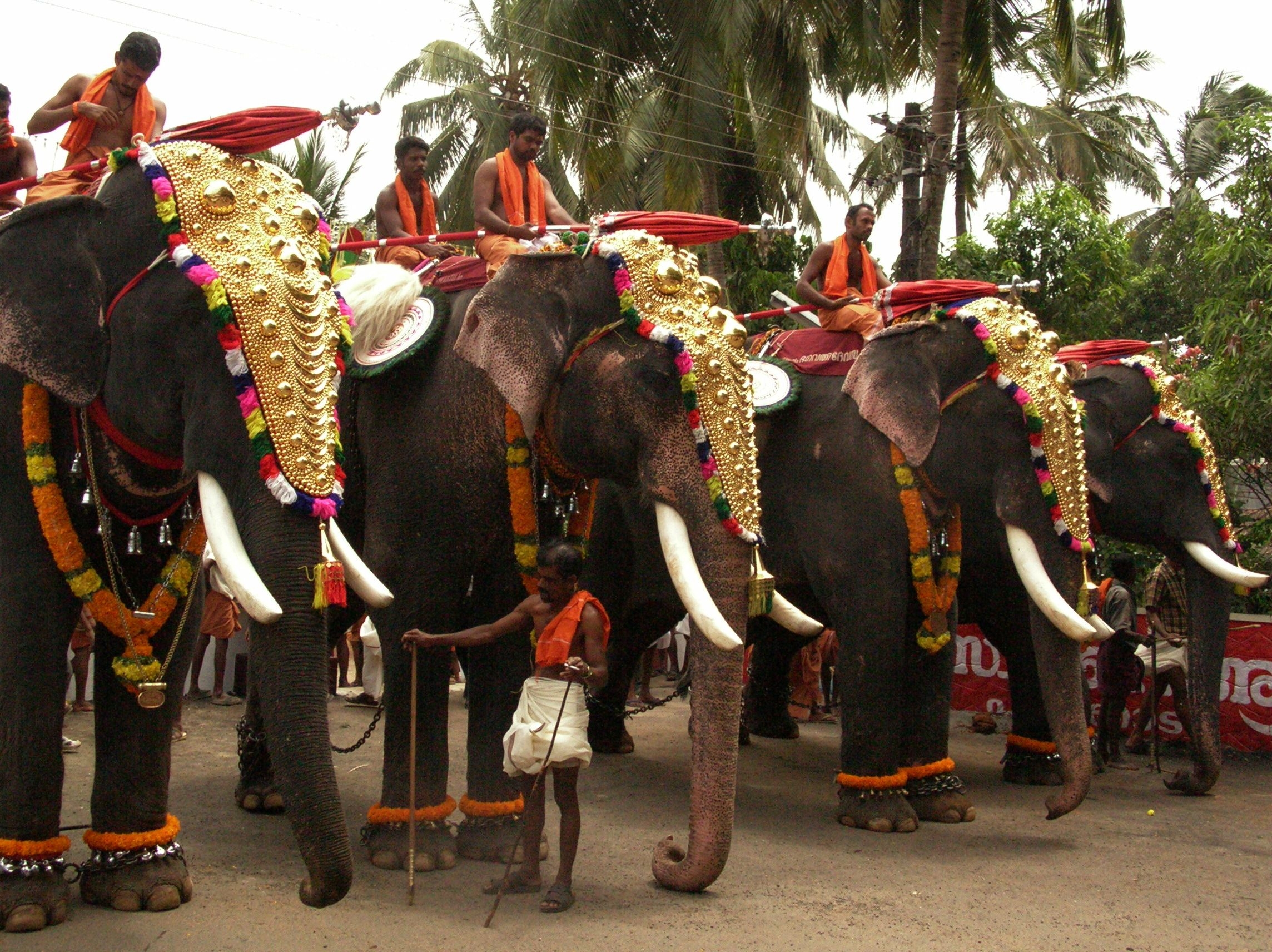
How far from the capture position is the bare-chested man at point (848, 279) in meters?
8.20

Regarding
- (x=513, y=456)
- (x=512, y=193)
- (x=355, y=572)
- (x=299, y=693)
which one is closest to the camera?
(x=299, y=693)

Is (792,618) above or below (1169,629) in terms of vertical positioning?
above

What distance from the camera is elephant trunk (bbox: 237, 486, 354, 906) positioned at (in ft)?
11.8

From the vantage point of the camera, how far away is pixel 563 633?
5117mm

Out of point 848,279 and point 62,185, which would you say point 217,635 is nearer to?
point 848,279

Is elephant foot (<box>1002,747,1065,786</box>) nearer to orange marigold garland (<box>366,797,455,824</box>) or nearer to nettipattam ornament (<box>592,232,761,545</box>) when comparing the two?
nettipattam ornament (<box>592,232,761,545</box>)

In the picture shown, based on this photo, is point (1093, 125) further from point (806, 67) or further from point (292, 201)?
point (292, 201)

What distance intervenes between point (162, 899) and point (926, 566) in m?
4.10

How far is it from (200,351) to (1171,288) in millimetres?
24455

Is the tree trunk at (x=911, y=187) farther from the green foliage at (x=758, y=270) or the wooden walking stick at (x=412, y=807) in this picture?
the wooden walking stick at (x=412, y=807)

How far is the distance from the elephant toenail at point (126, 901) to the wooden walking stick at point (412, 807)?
3.19ft

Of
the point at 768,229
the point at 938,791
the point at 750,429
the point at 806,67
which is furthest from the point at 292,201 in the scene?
the point at 806,67

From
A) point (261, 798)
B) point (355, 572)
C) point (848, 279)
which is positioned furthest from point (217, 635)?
point (355, 572)

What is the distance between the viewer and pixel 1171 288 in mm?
25484
